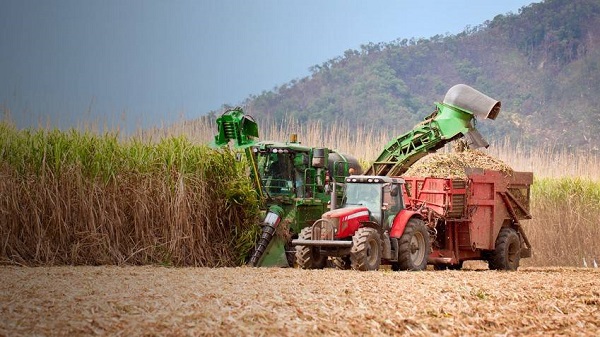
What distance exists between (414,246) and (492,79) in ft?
204

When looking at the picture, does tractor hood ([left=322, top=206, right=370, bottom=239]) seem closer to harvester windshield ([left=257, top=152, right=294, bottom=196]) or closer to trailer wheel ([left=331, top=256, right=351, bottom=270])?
trailer wheel ([left=331, top=256, right=351, bottom=270])

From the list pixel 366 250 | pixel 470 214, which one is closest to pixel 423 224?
pixel 470 214

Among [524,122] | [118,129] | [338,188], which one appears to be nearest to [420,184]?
[338,188]

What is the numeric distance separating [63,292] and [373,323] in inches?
125

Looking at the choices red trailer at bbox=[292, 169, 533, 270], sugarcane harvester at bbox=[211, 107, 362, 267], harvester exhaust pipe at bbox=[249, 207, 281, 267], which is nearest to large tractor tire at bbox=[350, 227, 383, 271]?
red trailer at bbox=[292, 169, 533, 270]

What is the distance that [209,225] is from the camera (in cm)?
1630

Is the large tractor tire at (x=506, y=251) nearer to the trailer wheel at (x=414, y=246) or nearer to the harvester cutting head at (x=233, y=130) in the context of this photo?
the trailer wheel at (x=414, y=246)

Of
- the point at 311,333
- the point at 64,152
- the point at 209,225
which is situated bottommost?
the point at 311,333

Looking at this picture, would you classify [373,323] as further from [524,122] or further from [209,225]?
[524,122]

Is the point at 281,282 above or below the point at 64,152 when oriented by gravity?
below

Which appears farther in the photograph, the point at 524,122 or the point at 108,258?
the point at 524,122

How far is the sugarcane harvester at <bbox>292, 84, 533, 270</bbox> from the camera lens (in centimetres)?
1551

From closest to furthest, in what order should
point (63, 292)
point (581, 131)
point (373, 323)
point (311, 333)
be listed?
1. point (311, 333)
2. point (373, 323)
3. point (63, 292)
4. point (581, 131)

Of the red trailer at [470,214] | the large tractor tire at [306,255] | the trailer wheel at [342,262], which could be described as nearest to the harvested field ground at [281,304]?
the large tractor tire at [306,255]
